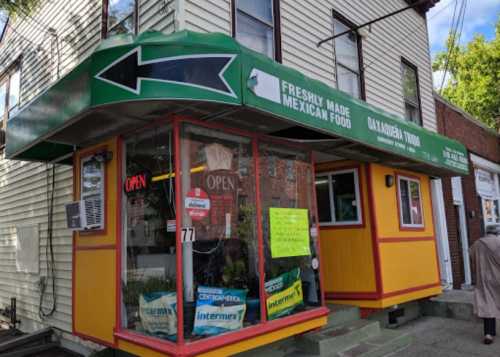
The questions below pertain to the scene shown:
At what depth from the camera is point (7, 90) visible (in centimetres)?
980

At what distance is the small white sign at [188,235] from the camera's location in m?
4.20

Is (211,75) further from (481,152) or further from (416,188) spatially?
(481,152)

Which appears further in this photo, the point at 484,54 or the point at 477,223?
the point at 484,54

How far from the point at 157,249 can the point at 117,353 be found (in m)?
1.58

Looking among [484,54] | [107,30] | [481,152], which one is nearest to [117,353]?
[107,30]

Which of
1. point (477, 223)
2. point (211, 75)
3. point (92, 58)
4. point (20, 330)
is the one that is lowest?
point (20, 330)

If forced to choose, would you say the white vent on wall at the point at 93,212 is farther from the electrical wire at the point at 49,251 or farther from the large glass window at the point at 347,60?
the large glass window at the point at 347,60

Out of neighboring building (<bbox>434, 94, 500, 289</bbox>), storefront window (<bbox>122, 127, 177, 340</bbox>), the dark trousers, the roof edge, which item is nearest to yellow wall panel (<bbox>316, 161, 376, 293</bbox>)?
the dark trousers

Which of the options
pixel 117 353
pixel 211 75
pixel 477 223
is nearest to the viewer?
pixel 211 75

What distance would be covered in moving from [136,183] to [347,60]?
5186 mm

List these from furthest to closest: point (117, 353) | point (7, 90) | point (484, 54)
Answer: point (484, 54)
point (7, 90)
point (117, 353)

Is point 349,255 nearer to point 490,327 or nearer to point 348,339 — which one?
point 348,339

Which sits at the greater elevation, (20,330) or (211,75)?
(211,75)

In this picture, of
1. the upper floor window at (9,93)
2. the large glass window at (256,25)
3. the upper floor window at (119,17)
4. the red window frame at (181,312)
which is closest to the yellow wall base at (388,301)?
the red window frame at (181,312)
